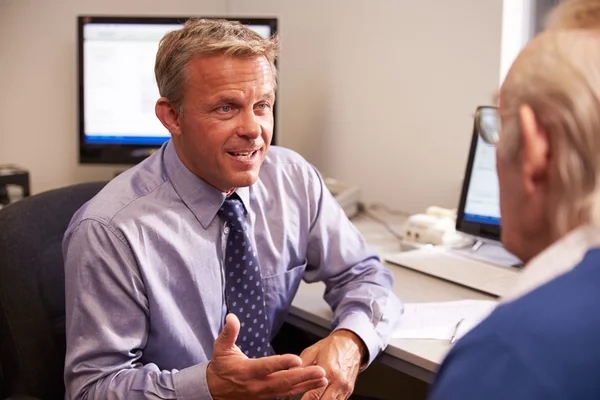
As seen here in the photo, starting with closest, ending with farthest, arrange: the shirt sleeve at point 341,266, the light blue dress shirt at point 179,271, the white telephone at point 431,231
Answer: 1. the light blue dress shirt at point 179,271
2. the shirt sleeve at point 341,266
3. the white telephone at point 431,231

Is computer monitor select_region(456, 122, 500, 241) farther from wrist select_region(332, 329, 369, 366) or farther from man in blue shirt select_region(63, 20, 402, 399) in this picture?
wrist select_region(332, 329, 369, 366)

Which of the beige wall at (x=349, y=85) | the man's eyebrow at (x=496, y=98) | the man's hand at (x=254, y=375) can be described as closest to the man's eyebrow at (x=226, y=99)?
the man's hand at (x=254, y=375)

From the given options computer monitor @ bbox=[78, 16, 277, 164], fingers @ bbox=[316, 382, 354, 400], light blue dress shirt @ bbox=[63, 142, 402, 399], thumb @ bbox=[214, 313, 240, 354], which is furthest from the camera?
computer monitor @ bbox=[78, 16, 277, 164]

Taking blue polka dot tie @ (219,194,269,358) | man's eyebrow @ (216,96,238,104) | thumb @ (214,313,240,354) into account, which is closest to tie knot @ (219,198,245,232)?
blue polka dot tie @ (219,194,269,358)

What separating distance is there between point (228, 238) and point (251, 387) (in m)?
0.33

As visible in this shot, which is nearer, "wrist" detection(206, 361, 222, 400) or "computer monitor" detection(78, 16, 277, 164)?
"wrist" detection(206, 361, 222, 400)

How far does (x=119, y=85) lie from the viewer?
2.41m

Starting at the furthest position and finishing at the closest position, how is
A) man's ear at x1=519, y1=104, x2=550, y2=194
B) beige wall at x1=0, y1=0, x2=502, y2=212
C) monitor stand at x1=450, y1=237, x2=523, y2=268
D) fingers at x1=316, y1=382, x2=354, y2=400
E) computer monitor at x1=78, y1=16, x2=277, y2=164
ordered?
computer monitor at x1=78, y1=16, x2=277, y2=164, beige wall at x1=0, y1=0, x2=502, y2=212, monitor stand at x1=450, y1=237, x2=523, y2=268, fingers at x1=316, y1=382, x2=354, y2=400, man's ear at x1=519, y1=104, x2=550, y2=194

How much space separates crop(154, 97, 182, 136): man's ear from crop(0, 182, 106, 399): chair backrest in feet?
0.92

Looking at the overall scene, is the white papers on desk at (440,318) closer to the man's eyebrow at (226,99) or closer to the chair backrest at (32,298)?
the man's eyebrow at (226,99)

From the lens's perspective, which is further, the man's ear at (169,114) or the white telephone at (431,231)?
the white telephone at (431,231)

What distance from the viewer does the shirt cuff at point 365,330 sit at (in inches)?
54.4

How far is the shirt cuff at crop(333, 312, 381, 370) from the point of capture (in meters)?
1.38

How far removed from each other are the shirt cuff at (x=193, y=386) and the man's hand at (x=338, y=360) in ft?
0.69
